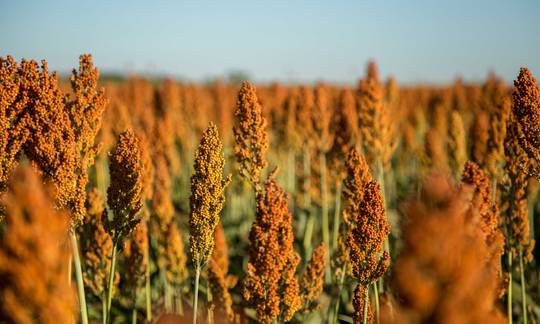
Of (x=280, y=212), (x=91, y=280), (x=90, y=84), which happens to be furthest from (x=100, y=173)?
(x=280, y=212)

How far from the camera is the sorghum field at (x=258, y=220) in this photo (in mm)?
2377

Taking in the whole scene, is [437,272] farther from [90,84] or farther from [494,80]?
[494,80]

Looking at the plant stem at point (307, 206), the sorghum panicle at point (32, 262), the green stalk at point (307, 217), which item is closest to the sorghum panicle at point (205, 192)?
the sorghum panicle at point (32, 262)

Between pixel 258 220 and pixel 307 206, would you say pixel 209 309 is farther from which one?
pixel 307 206

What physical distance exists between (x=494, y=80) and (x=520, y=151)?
20.6 feet

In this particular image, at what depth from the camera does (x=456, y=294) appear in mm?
2119

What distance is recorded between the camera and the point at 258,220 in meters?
4.20

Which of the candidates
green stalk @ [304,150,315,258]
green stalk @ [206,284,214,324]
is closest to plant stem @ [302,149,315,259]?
green stalk @ [304,150,315,258]

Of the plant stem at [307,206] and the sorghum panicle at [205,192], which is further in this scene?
the plant stem at [307,206]

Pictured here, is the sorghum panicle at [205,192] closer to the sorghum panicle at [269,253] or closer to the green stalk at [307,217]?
the sorghum panicle at [269,253]

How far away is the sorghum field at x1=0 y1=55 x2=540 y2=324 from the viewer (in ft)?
7.80

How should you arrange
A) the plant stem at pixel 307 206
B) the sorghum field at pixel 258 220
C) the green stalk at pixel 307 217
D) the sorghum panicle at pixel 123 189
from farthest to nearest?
the plant stem at pixel 307 206 < the green stalk at pixel 307 217 < the sorghum panicle at pixel 123 189 < the sorghum field at pixel 258 220

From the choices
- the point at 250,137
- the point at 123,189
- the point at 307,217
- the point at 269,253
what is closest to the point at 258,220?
the point at 269,253

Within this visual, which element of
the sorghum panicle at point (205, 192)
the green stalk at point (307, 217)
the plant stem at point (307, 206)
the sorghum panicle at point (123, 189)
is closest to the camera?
the sorghum panicle at point (205, 192)
